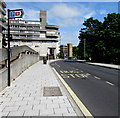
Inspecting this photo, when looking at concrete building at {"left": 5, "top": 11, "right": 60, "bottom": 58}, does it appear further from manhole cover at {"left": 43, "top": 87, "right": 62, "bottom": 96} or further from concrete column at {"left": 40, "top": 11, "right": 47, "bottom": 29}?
manhole cover at {"left": 43, "top": 87, "right": 62, "bottom": 96}

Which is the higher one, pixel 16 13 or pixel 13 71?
pixel 16 13

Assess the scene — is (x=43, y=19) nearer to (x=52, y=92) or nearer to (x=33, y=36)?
(x=33, y=36)

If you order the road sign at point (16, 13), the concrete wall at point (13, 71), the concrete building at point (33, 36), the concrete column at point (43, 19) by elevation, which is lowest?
the concrete wall at point (13, 71)

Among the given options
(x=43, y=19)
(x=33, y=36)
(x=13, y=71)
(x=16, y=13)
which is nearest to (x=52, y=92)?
(x=13, y=71)

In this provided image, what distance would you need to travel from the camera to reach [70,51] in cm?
15688

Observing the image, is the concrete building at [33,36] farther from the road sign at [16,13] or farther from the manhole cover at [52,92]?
the manhole cover at [52,92]

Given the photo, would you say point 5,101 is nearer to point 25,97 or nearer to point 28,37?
point 25,97

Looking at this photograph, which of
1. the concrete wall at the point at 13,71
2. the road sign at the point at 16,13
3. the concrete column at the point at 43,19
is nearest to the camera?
the concrete wall at the point at 13,71

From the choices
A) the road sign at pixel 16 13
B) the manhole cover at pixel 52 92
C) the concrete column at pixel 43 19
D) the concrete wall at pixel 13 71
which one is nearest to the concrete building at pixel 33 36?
the concrete column at pixel 43 19

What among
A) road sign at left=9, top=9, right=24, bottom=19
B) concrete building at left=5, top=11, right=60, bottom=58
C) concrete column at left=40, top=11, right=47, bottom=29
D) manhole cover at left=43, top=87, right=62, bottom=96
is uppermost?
concrete column at left=40, top=11, right=47, bottom=29

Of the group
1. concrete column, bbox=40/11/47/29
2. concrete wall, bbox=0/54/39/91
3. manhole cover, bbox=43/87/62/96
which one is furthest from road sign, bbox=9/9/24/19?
concrete column, bbox=40/11/47/29

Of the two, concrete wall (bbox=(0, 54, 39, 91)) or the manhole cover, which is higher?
concrete wall (bbox=(0, 54, 39, 91))

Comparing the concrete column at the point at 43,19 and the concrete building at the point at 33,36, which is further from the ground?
the concrete column at the point at 43,19

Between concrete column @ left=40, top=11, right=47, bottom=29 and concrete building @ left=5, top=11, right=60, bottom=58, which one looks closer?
concrete building @ left=5, top=11, right=60, bottom=58
